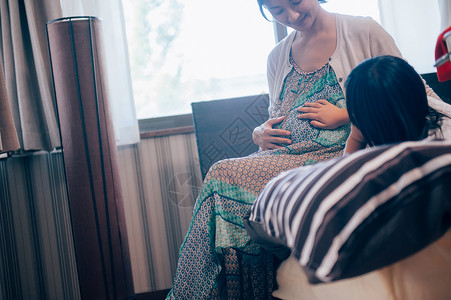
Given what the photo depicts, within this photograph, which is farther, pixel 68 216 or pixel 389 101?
pixel 68 216

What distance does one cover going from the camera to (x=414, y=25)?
84.8 inches

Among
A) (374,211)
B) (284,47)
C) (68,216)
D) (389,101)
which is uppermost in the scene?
(284,47)

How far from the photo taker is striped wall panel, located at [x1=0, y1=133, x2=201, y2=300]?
80.7 inches

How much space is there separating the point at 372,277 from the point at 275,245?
27 cm

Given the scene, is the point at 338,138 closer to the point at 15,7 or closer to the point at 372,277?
the point at 372,277

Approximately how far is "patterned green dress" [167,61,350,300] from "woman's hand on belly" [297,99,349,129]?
4 cm

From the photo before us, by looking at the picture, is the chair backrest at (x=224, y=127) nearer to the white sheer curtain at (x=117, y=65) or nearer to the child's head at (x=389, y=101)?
the white sheer curtain at (x=117, y=65)

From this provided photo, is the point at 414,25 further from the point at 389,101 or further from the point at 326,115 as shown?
the point at 389,101

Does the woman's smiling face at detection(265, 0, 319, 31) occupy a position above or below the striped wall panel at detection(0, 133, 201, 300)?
above

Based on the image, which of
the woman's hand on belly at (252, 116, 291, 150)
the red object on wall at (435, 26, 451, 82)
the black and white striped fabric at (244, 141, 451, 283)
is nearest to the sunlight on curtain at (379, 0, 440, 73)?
the woman's hand on belly at (252, 116, 291, 150)

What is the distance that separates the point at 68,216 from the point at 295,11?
5.19 feet

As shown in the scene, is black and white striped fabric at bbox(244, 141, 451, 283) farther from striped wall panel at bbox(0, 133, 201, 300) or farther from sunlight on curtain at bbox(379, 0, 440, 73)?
sunlight on curtain at bbox(379, 0, 440, 73)

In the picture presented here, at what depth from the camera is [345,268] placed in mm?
461

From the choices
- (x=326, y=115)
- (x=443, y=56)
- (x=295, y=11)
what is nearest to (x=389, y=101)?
(x=443, y=56)
